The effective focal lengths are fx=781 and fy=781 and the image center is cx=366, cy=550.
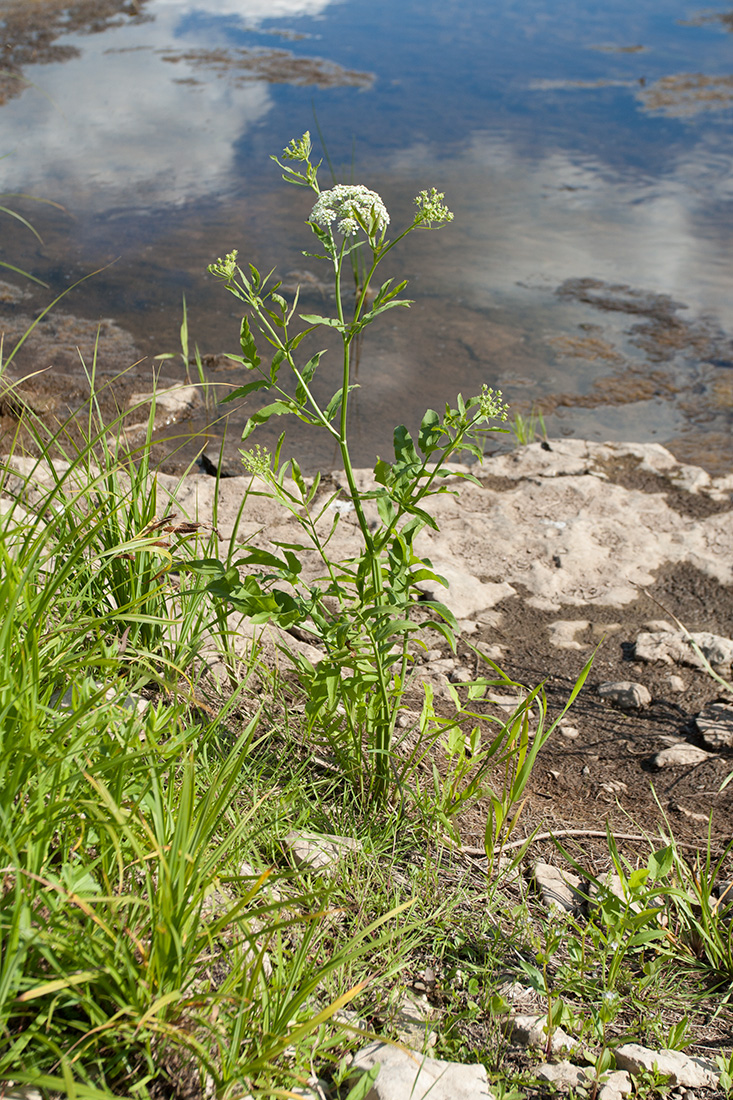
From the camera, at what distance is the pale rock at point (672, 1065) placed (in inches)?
54.0

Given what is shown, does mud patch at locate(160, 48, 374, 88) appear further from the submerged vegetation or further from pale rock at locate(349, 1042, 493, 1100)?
pale rock at locate(349, 1042, 493, 1100)

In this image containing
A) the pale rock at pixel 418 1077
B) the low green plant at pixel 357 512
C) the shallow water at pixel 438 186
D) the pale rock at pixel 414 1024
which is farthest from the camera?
the shallow water at pixel 438 186

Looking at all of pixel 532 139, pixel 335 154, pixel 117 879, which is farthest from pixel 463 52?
pixel 117 879

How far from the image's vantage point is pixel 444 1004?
1.47m

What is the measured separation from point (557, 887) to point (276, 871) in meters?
0.65

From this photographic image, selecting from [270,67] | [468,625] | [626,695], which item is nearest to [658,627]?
[626,695]

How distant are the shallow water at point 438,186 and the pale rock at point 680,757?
1.59m

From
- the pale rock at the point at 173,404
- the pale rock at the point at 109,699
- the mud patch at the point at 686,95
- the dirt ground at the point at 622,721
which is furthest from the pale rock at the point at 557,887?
the mud patch at the point at 686,95

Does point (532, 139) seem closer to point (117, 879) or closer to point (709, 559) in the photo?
point (709, 559)

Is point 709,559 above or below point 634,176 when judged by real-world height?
below

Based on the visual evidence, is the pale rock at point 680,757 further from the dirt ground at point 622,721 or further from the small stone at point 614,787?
the small stone at point 614,787

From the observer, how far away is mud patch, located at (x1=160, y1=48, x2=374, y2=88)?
11266mm

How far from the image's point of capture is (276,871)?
159cm

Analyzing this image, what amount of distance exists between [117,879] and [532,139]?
396 inches
